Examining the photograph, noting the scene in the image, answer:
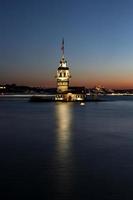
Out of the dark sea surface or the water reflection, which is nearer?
the dark sea surface

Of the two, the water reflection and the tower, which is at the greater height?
the tower

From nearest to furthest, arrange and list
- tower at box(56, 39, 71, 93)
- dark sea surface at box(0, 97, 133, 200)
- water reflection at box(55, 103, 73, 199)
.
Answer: dark sea surface at box(0, 97, 133, 200), water reflection at box(55, 103, 73, 199), tower at box(56, 39, 71, 93)

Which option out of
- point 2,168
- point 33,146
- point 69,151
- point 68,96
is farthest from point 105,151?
point 68,96

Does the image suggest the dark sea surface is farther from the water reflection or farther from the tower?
the tower

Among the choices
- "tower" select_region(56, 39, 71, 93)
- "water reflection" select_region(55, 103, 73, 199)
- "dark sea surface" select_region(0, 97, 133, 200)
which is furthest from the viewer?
"tower" select_region(56, 39, 71, 93)

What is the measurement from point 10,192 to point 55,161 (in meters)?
4.76

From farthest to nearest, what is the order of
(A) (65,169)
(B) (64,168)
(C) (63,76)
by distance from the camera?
(C) (63,76) → (B) (64,168) → (A) (65,169)

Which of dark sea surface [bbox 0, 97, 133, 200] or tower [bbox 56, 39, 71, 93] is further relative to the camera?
tower [bbox 56, 39, 71, 93]

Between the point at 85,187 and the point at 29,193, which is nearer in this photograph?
the point at 29,193

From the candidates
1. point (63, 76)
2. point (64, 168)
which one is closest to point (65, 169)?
point (64, 168)

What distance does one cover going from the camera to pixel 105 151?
1900 cm

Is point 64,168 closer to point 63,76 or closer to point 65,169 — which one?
point 65,169

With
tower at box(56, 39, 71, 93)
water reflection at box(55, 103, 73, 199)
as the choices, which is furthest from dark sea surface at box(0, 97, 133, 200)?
tower at box(56, 39, 71, 93)

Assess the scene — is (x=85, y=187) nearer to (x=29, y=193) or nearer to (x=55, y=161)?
(x=29, y=193)
